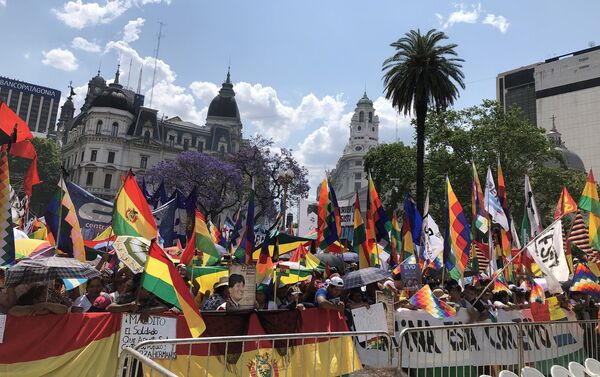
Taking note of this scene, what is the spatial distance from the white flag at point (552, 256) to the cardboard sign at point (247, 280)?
526 cm

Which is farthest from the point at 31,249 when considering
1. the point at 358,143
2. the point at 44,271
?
the point at 358,143

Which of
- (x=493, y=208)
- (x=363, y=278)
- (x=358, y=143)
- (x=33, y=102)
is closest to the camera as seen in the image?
(x=363, y=278)

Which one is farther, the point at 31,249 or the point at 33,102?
the point at 33,102

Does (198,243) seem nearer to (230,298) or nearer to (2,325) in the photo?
(230,298)

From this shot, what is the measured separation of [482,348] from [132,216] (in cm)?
615

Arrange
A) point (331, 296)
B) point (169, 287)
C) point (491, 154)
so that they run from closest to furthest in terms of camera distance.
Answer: point (169, 287), point (331, 296), point (491, 154)

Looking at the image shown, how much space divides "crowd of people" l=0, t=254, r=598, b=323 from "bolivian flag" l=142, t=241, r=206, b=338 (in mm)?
267

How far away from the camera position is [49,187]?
73.3 meters

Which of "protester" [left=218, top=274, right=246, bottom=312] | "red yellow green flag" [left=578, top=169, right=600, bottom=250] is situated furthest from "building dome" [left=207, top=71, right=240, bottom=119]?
"protester" [left=218, top=274, right=246, bottom=312]

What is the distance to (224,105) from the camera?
87.2 meters

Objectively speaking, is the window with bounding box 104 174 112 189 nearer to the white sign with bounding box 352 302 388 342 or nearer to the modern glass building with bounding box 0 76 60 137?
the white sign with bounding box 352 302 388 342

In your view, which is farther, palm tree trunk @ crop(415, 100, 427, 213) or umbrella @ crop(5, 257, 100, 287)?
palm tree trunk @ crop(415, 100, 427, 213)

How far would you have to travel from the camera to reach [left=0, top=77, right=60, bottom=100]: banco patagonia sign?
148m

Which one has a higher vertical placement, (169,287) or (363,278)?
(363,278)
